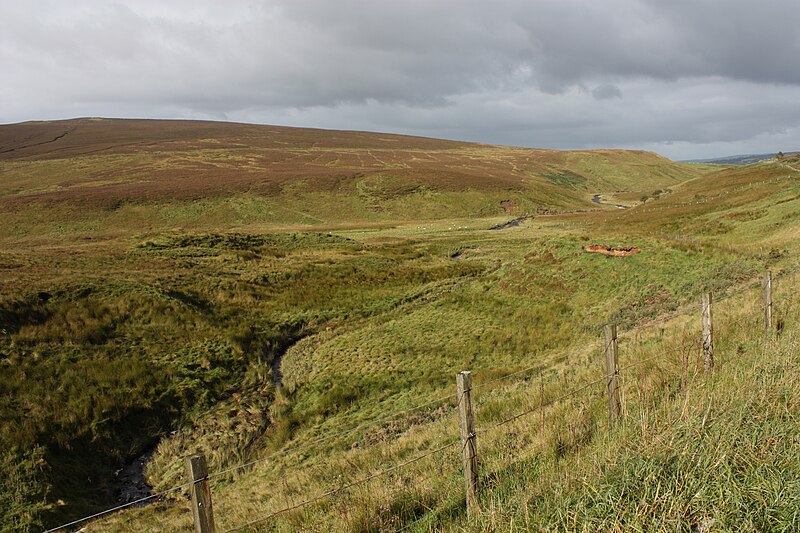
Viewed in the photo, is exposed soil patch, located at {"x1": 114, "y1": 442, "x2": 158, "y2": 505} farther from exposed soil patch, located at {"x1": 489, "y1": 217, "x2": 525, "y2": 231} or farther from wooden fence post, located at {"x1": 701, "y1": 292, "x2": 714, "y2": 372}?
exposed soil patch, located at {"x1": 489, "y1": 217, "x2": 525, "y2": 231}

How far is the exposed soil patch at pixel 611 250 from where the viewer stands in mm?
22952

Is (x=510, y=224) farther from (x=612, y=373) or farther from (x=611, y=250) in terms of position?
(x=612, y=373)

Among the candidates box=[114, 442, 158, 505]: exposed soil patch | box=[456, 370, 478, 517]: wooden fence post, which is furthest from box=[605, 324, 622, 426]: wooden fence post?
box=[114, 442, 158, 505]: exposed soil patch

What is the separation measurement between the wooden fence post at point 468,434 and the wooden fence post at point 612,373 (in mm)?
2309

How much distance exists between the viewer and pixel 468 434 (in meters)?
4.76

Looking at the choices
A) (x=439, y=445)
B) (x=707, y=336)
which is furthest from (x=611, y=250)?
(x=439, y=445)

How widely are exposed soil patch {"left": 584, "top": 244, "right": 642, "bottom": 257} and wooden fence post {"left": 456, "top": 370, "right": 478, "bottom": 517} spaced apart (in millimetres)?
21032

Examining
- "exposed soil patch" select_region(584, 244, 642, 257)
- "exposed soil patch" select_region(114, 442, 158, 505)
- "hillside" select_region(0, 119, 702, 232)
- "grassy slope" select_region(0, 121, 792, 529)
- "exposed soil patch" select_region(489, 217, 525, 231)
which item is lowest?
"exposed soil patch" select_region(114, 442, 158, 505)

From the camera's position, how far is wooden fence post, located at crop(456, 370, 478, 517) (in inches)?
184

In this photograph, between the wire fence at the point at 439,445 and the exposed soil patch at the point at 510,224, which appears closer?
the wire fence at the point at 439,445

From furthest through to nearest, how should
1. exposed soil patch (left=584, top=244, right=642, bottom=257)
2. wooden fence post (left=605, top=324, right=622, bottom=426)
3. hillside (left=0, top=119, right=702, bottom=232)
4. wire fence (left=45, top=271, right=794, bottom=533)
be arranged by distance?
hillside (left=0, top=119, right=702, bottom=232) < exposed soil patch (left=584, top=244, right=642, bottom=257) < wooden fence post (left=605, top=324, right=622, bottom=426) < wire fence (left=45, top=271, right=794, bottom=533)

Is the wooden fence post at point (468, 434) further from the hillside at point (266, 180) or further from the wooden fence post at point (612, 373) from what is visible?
the hillside at point (266, 180)

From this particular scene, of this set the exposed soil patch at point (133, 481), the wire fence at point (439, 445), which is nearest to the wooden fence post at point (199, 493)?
the wire fence at point (439, 445)

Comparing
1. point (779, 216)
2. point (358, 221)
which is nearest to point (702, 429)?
point (779, 216)
